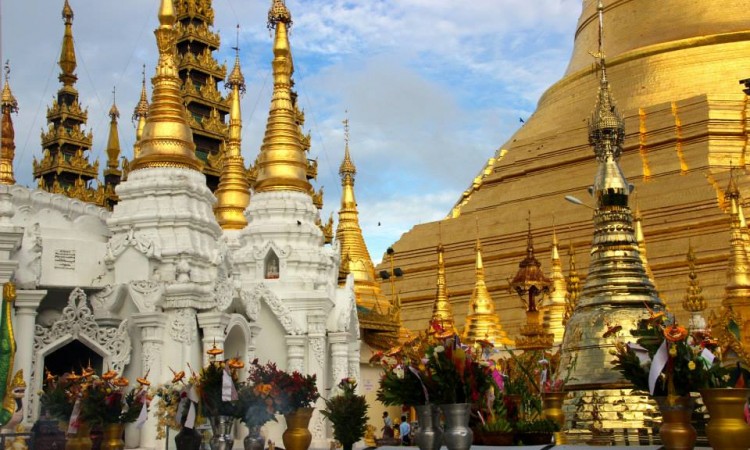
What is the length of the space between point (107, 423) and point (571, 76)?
99.2 feet

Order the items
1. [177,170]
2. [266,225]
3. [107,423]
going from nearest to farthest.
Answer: [107,423]
[177,170]
[266,225]

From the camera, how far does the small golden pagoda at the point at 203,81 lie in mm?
34094

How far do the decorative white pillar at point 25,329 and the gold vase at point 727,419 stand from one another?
30.1ft

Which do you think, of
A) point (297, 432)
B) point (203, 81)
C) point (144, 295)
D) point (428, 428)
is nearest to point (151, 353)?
point (144, 295)

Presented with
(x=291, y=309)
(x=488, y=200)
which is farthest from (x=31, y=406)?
(x=488, y=200)

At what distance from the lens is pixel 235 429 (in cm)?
1792

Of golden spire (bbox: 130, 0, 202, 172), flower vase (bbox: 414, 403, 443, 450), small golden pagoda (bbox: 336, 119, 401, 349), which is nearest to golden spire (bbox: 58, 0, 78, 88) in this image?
small golden pagoda (bbox: 336, 119, 401, 349)

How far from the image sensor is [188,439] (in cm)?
1187

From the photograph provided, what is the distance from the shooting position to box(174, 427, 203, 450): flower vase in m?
11.8

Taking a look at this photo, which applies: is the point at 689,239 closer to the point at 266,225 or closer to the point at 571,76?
the point at 571,76

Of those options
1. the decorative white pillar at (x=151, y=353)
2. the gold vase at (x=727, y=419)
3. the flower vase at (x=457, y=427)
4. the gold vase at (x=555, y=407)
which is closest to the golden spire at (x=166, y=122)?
the decorative white pillar at (x=151, y=353)

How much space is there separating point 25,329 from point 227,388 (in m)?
3.88

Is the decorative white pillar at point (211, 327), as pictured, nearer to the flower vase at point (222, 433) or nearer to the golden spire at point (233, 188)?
the flower vase at point (222, 433)

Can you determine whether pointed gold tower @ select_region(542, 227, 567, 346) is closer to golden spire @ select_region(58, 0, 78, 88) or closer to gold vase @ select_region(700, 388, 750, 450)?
golden spire @ select_region(58, 0, 78, 88)
